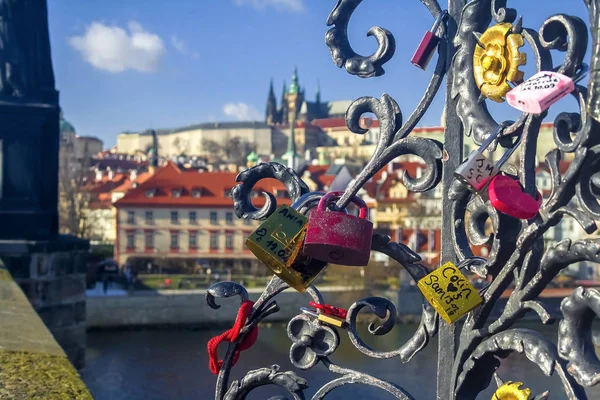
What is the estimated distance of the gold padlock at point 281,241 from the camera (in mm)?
1347

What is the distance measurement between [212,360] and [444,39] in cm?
67

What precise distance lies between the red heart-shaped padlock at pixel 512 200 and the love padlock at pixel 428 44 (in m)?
0.27

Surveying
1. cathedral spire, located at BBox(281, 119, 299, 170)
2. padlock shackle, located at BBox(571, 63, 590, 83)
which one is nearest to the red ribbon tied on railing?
padlock shackle, located at BBox(571, 63, 590, 83)

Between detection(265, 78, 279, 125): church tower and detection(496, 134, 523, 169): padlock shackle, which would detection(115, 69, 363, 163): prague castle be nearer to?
detection(265, 78, 279, 125): church tower

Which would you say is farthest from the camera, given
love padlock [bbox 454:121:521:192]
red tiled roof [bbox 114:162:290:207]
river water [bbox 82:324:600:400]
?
red tiled roof [bbox 114:162:290:207]

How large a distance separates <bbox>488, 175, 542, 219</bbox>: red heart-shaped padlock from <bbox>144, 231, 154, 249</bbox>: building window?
2866 centimetres

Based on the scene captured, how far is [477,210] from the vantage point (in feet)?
4.04

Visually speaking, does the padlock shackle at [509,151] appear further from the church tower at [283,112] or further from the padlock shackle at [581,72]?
the church tower at [283,112]

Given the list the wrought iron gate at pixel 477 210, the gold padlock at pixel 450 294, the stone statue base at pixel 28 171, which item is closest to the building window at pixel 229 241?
the stone statue base at pixel 28 171

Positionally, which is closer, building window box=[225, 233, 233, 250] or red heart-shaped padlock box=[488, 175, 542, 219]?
red heart-shaped padlock box=[488, 175, 542, 219]

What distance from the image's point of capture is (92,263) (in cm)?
2509

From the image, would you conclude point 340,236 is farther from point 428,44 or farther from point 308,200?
point 428,44

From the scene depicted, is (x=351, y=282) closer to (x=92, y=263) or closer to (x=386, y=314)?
(x=92, y=263)

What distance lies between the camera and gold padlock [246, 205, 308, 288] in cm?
135
